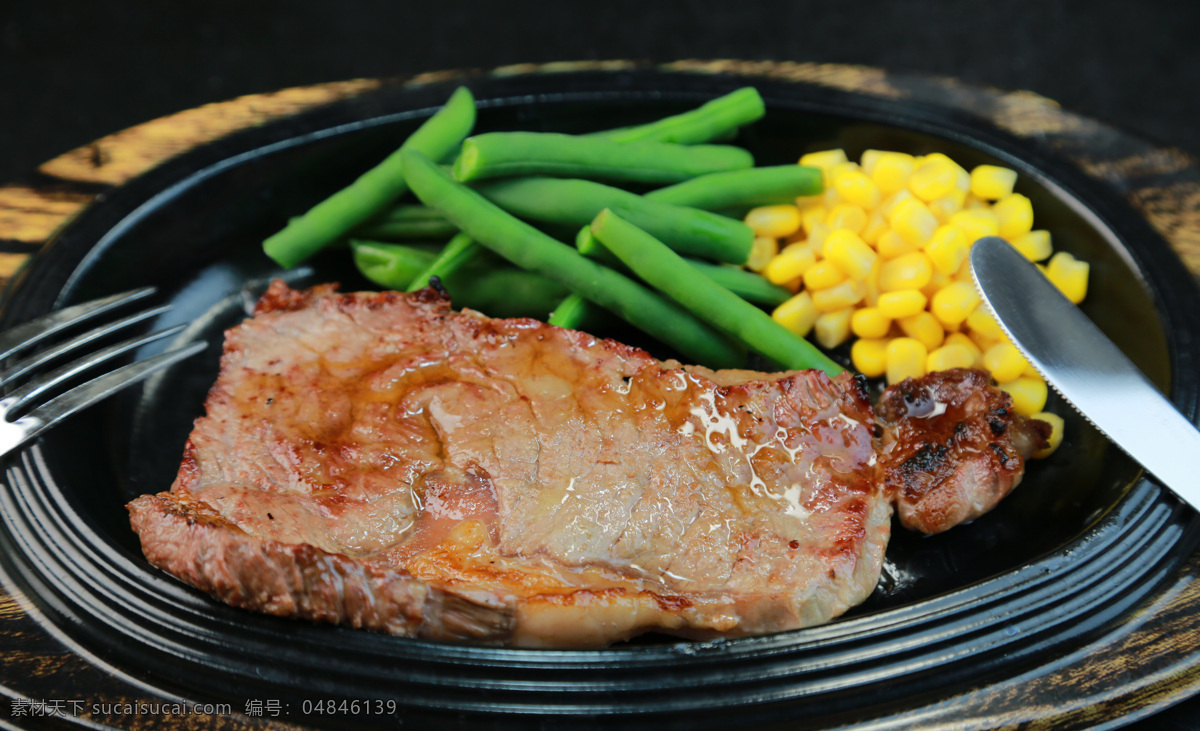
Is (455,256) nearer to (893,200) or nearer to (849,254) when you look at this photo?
(849,254)

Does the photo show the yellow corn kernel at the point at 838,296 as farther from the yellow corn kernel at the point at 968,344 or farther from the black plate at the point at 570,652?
the black plate at the point at 570,652

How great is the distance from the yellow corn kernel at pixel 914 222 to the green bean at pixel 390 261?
203 centimetres

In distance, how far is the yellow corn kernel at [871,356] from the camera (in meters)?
3.60

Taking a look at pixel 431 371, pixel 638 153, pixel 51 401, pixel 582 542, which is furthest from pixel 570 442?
pixel 51 401

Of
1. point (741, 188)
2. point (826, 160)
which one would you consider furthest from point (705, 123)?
point (826, 160)

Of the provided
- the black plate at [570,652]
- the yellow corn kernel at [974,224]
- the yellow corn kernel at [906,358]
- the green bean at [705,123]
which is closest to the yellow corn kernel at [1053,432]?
the black plate at [570,652]

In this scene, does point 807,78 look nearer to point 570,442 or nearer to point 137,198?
point 570,442

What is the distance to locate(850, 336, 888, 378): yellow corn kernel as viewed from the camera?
3.60 metres

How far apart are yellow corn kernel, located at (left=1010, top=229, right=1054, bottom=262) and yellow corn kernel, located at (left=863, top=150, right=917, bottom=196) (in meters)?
0.56

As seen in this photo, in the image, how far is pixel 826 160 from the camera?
3.89 metres

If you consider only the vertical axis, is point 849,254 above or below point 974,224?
below

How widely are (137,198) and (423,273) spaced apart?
1431 millimetres

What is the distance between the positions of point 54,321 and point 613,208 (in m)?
2.22

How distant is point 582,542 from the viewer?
247cm
